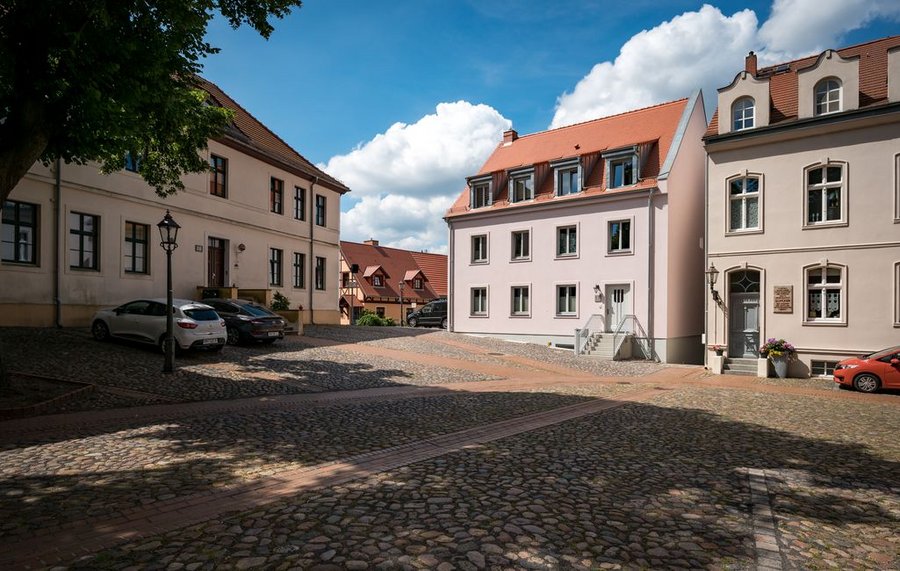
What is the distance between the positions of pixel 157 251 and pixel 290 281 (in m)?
8.22

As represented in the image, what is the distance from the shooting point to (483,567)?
13.0 feet

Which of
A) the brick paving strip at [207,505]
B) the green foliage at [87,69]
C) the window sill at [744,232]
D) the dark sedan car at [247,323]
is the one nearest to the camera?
the brick paving strip at [207,505]

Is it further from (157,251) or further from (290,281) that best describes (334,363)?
(290,281)

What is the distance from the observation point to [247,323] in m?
19.4

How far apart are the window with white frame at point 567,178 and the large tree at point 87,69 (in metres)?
20.0

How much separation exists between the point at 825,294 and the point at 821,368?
262 cm

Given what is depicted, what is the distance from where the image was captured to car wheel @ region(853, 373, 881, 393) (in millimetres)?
16297

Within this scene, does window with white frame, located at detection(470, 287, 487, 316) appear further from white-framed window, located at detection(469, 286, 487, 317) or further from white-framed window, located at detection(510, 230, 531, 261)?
white-framed window, located at detection(510, 230, 531, 261)

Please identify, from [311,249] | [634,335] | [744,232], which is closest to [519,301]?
[634,335]

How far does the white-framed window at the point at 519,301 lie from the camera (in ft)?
98.2

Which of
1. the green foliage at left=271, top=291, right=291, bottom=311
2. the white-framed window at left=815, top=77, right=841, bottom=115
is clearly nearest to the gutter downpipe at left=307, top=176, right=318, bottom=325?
the green foliage at left=271, top=291, right=291, bottom=311

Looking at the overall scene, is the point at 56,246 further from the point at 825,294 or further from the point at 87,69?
the point at 825,294

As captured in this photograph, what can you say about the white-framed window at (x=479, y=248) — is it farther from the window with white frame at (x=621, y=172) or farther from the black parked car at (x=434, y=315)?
the black parked car at (x=434, y=315)

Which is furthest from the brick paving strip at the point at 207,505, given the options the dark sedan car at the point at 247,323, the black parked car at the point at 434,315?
the black parked car at the point at 434,315
